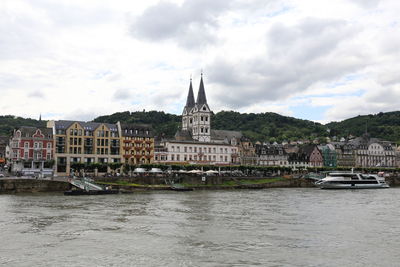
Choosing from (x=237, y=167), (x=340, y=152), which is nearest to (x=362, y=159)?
(x=340, y=152)

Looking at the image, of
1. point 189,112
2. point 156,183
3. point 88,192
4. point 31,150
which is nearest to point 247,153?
point 189,112

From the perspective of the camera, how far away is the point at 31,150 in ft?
344

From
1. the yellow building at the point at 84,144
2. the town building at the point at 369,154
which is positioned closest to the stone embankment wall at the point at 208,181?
the yellow building at the point at 84,144

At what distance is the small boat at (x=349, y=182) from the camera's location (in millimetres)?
100750

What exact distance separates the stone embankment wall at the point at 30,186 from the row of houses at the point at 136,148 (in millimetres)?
19680

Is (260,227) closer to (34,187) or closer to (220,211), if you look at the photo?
(220,211)

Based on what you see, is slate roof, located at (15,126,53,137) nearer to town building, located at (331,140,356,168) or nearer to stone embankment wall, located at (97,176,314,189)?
stone embankment wall, located at (97,176,314,189)

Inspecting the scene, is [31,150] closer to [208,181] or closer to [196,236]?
[208,181]

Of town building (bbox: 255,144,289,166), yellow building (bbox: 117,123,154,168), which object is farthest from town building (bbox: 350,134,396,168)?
yellow building (bbox: 117,123,154,168)

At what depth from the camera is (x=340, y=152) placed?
19062 cm

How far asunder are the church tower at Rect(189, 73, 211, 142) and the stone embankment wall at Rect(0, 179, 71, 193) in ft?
253

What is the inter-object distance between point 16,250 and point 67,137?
275 feet

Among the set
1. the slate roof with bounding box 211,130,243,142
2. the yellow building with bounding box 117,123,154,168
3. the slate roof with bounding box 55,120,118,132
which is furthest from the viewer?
the slate roof with bounding box 211,130,243,142

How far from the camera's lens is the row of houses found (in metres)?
105
